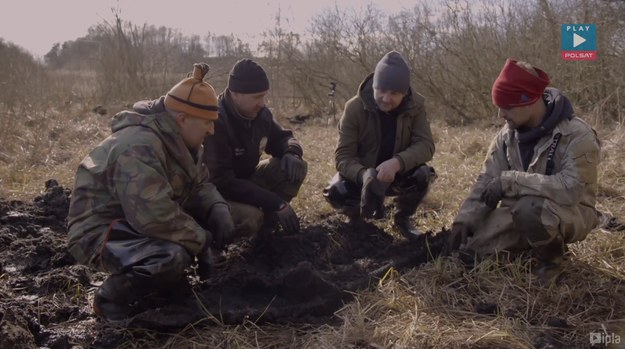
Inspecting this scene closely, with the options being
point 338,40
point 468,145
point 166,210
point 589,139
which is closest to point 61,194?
point 166,210

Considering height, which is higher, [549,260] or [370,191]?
[370,191]

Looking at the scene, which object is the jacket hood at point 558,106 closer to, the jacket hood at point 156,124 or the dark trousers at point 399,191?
the dark trousers at point 399,191

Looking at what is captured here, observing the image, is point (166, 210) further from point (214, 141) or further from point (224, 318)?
point (214, 141)

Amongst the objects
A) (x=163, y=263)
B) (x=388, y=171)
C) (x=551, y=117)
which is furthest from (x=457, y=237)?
(x=163, y=263)

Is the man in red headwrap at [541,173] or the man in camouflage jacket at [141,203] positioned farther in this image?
the man in red headwrap at [541,173]

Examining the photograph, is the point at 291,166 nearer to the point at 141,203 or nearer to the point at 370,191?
the point at 370,191

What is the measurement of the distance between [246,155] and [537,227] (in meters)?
2.11

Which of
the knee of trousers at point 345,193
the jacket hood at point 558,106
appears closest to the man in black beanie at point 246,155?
the knee of trousers at point 345,193

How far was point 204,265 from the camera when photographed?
3.57 metres

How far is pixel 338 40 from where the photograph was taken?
14.6m

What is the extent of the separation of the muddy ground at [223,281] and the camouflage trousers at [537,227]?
1.49 ft

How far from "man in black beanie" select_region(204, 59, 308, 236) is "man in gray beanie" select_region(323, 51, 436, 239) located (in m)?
0.39

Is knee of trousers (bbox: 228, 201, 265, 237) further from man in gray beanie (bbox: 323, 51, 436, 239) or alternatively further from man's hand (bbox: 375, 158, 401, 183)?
man's hand (bbox: 375, 158, 401, 183)

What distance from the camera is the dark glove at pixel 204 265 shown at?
3564mm
